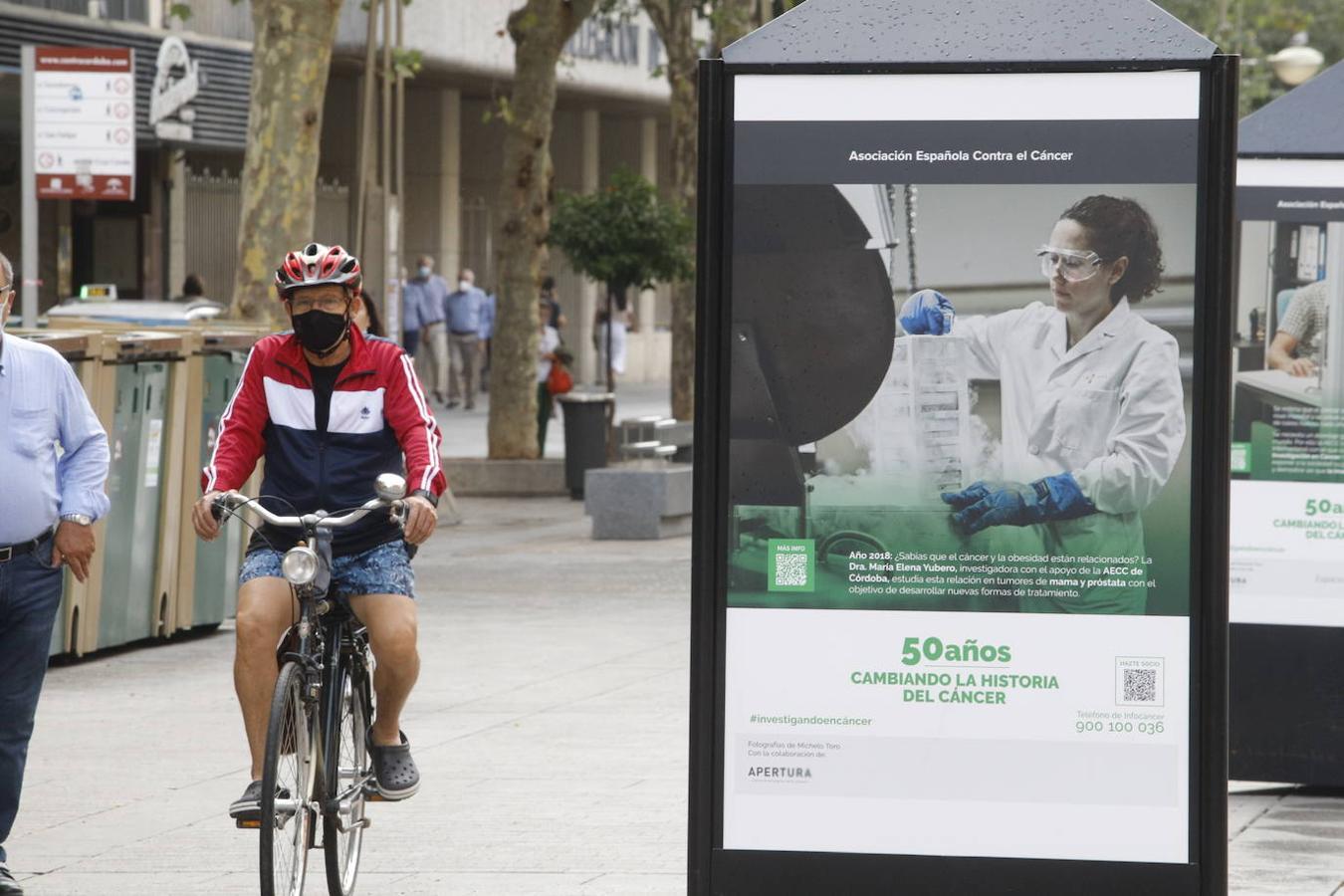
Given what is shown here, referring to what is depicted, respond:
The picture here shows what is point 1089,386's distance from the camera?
4891 millimetres

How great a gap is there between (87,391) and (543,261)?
11.8 m

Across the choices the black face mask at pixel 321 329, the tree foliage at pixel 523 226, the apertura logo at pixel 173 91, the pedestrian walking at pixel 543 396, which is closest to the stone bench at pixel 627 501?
the tree foliage at pixel 523 226

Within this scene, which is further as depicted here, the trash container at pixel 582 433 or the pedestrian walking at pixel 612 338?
the pedestrian walking at pixel 612 338

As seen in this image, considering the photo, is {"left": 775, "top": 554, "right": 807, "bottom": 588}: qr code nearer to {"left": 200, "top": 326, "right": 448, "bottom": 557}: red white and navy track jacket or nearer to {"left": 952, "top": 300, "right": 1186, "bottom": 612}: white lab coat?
{"left": 952, "top": 300, "right": 1186, "bottom": 612}: white lab coat

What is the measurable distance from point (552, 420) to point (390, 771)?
87.3ft

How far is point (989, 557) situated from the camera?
16.2 feet

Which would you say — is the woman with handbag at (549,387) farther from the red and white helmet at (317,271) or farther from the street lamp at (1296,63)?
the red and white helmet at (317,271)

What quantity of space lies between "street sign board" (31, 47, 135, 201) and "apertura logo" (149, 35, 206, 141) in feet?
41.1

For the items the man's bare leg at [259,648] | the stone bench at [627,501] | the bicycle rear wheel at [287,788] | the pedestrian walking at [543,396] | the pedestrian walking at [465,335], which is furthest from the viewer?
the pedestrian walking at [465,335]

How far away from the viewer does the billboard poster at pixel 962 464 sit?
488 cm

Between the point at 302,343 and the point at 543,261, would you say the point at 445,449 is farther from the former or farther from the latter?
the point at 302,343

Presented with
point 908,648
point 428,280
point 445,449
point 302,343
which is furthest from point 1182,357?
point 428,280

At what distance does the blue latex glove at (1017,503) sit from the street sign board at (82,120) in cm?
975

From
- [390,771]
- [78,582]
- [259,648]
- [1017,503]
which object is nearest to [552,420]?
[78,582]
